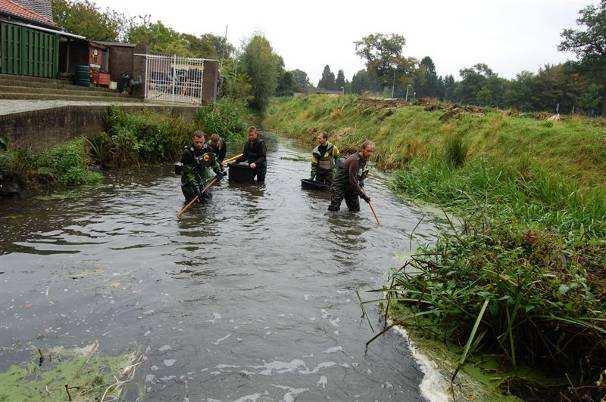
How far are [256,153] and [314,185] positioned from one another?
65.2 inches

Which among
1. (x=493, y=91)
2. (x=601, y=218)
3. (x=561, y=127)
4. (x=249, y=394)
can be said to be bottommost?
(x=249, y=394)

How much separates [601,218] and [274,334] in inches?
258

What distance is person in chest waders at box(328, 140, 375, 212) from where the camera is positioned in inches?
355

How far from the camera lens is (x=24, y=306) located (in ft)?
15.7

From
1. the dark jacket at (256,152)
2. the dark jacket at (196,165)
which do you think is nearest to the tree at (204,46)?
the dark jacket at (256,152)

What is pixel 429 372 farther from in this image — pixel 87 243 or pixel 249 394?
pixel 87 243

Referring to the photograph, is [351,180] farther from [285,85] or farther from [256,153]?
[285,85]

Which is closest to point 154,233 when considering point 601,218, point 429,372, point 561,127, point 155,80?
point 429,372

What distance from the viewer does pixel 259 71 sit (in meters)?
42.5

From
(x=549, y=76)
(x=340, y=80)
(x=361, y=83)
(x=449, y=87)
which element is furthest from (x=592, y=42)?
(x=340, y=80)

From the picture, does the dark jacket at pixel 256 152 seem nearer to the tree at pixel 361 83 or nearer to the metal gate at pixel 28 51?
the metal gate at pixel 28 51

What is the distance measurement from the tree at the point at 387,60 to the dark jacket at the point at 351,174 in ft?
198

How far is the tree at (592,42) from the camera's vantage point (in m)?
43.2

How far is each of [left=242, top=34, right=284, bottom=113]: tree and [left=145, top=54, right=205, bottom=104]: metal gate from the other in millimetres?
19883
